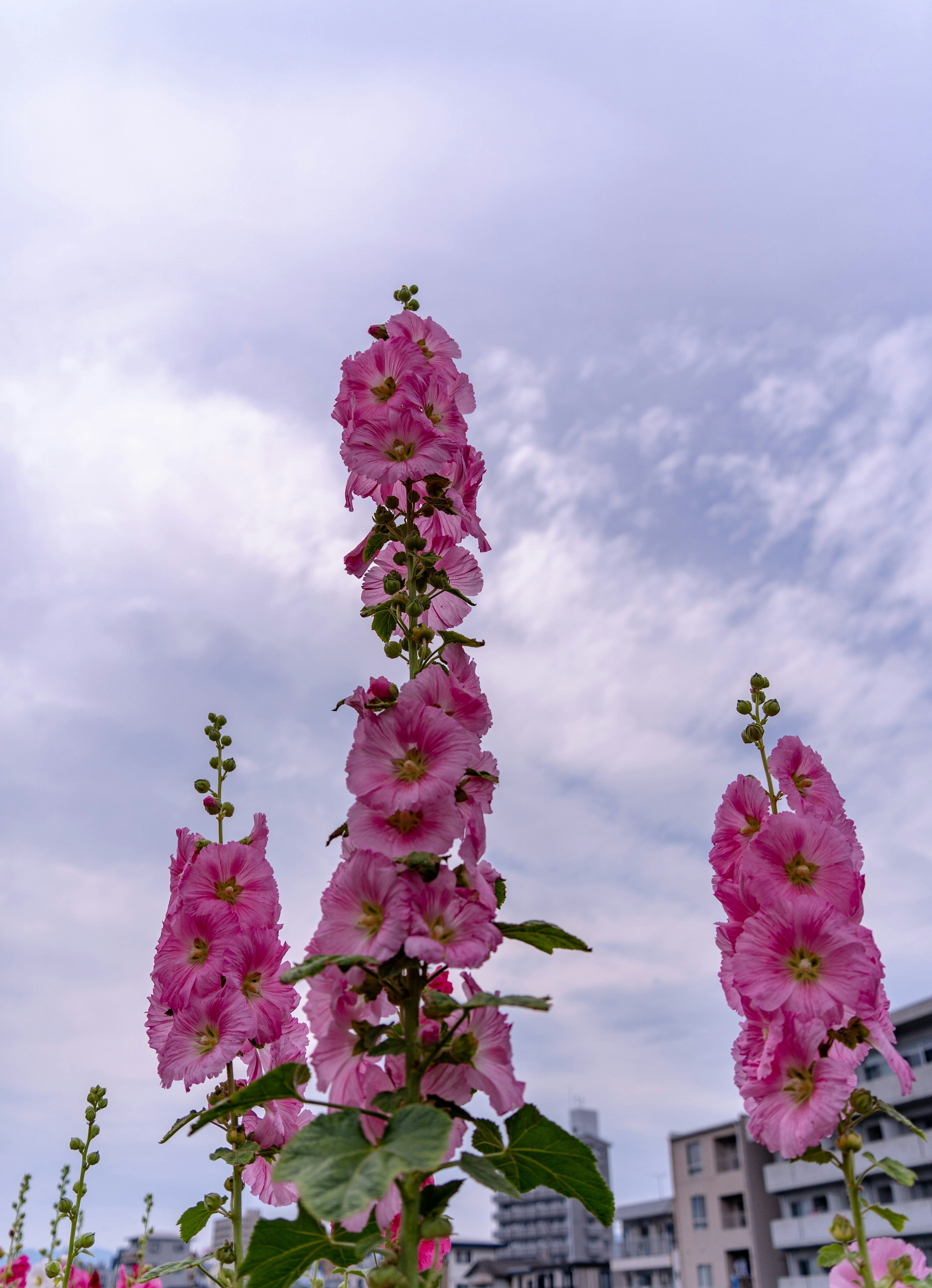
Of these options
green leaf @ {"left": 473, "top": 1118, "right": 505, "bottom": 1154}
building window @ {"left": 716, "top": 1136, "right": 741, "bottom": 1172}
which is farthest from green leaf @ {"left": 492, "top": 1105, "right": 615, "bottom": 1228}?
building window @ {"left": 716, "top": 1136, "right": 741, "bottom": 1172}

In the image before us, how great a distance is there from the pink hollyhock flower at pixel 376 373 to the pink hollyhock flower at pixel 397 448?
→ 112mm

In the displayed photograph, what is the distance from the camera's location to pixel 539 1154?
1406 mm

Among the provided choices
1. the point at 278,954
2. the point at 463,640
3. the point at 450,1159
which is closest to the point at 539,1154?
the point at 450,1159

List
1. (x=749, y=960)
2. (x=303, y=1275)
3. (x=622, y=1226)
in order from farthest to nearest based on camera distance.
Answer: (x=622, y=1226) → (x=749, y=960) → (x=303, y=1275)

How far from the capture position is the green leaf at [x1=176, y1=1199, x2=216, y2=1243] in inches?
74.0

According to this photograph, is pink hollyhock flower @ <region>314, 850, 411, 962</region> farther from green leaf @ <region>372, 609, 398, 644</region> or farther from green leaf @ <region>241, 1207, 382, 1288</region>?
green leaf @ <region>372, 609, 398, 644</region>

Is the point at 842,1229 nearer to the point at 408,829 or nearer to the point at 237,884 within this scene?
the point at 408,829

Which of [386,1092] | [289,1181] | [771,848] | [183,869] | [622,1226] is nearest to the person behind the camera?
[289,1181]

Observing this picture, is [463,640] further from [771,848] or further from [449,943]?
[771,848]

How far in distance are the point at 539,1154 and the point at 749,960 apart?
499mm

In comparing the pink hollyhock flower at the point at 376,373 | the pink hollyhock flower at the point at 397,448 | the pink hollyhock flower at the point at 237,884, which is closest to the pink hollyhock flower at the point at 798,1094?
the pink hollyhock flower at the point at 237,884

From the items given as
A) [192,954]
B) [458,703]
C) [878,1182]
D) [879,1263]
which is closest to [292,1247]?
[192,954]

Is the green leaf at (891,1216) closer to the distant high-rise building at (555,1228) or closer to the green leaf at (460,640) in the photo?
the green leaf at (460,640)

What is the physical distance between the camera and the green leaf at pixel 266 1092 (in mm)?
1254
